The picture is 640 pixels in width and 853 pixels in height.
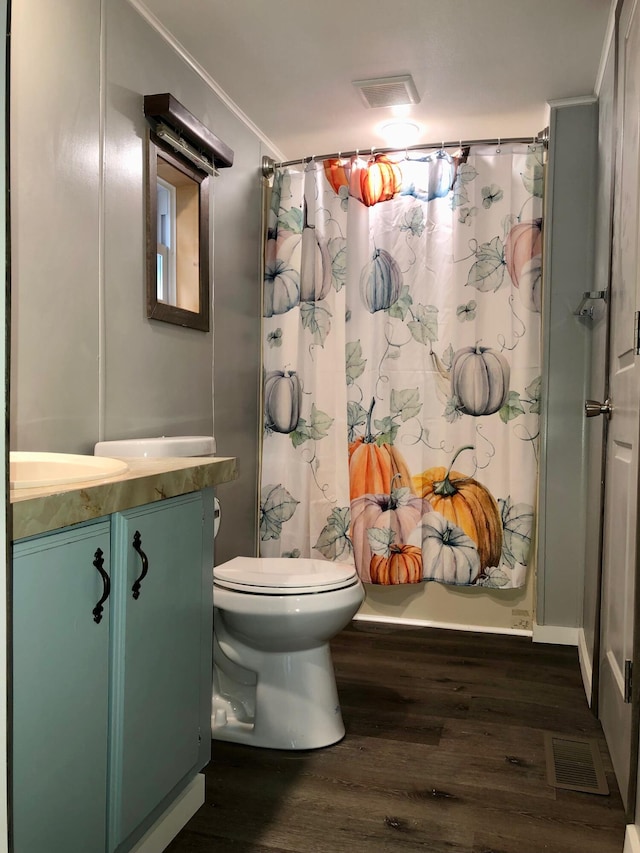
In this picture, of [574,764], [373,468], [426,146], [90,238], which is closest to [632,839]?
[574,764]

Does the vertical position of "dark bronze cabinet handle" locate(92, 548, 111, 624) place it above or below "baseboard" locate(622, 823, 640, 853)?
above

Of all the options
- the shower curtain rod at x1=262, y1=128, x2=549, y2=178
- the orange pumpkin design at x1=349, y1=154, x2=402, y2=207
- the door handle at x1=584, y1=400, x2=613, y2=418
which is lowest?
the door handle at x1=584, y1=400, x2=613, y2=418

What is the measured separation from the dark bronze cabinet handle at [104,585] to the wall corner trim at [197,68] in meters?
1.75

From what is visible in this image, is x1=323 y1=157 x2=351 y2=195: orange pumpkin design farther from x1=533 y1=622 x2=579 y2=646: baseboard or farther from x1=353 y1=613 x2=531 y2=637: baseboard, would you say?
x1=533 y1=622 x2=579 y2=646: baseboard

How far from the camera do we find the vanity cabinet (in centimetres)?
103

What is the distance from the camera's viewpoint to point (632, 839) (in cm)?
145

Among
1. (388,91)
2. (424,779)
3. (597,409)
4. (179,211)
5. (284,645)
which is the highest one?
(388,91)

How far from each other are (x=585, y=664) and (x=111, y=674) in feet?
6.10

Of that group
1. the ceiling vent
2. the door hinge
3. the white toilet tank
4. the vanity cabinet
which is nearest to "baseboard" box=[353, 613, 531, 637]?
the white toilet tank

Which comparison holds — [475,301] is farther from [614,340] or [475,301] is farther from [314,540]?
[314,540]

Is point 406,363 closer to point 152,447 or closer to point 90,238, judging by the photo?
point 152,447

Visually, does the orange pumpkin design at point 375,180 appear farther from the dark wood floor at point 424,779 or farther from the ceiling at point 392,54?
the dark wood floor at point 424,779

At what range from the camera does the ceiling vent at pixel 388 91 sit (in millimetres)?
2609

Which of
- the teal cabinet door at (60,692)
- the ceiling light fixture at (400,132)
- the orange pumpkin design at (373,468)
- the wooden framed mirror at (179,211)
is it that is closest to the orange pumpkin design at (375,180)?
the ceiling light fixture at (400,132)
